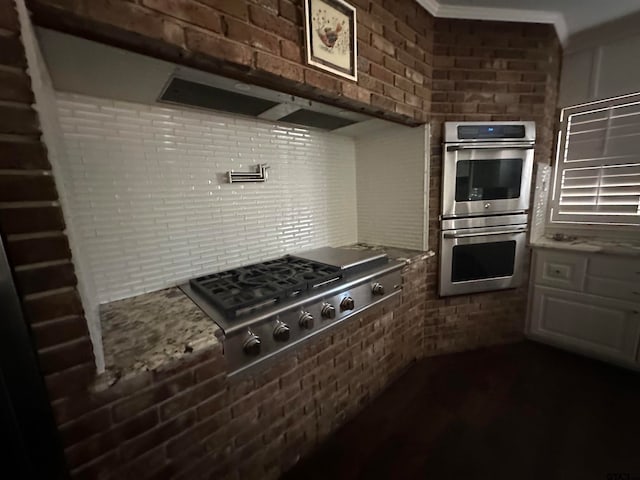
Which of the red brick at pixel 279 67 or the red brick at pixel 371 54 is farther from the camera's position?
the red brick at pixel 371 54

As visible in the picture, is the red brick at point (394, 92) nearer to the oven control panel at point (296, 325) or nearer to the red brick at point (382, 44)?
the red brick at point (382, 44)

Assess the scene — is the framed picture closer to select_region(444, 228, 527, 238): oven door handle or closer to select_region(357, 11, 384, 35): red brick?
select_region(357, 11, 384, 35): red brick

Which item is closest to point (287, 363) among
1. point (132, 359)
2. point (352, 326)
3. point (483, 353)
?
point (352, 326)

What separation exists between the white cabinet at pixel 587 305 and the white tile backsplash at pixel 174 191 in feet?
6.79

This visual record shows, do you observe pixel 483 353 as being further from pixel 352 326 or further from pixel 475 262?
pixel 352 326

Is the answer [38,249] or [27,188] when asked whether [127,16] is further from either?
[38,249]

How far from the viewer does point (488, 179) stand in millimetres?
1935

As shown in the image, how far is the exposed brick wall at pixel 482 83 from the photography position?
180 centimetres

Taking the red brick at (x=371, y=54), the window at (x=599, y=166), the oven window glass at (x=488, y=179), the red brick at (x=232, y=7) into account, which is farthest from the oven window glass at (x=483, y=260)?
the red brick at (x=232, y=7)

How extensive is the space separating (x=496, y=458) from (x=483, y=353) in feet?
3.25

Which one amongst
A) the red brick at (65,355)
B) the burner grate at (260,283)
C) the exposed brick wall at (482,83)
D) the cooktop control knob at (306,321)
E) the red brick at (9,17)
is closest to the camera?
the red brick at (9,17)

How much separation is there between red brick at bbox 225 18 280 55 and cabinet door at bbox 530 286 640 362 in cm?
269

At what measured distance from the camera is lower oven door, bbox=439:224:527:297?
6.52ft

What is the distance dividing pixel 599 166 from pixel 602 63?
81 centimetres
